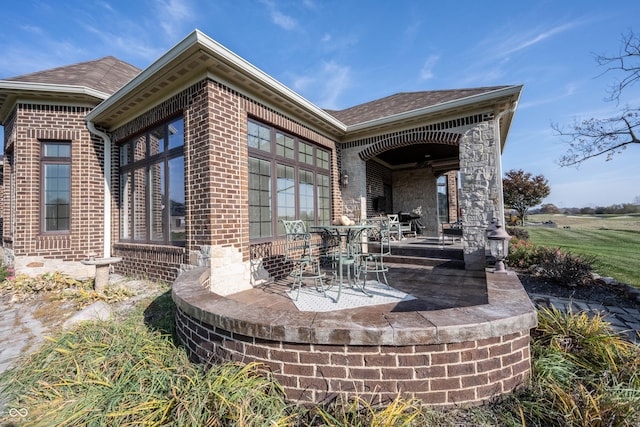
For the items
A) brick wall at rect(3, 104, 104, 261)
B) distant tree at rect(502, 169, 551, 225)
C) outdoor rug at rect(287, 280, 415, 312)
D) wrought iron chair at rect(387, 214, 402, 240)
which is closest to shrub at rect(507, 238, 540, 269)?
wrought iron chair at rect(387, 214, 402, 240)

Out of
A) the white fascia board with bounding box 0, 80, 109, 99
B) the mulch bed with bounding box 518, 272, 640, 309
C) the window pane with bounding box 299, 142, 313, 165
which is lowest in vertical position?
the mulch bed with bounding box 518, 272, 640, 309

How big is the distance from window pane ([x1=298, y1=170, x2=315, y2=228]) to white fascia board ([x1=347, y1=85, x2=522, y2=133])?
181 cm

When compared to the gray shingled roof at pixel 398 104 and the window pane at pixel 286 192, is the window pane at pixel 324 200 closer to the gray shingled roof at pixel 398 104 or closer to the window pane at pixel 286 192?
the window pane at pixel 286 192

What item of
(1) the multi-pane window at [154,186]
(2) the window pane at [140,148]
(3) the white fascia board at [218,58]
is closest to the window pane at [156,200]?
(1) the multi-pane window at [154,186]

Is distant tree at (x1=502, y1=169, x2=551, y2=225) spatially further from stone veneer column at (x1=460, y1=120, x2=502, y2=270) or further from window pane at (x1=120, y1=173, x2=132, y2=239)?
window pane at (x1=120, y1=173, x2=132, y2=239)

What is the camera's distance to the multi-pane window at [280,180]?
4.81m

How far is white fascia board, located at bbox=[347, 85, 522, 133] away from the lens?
484 centimetres

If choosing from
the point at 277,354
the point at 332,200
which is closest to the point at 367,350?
the point at 277,354

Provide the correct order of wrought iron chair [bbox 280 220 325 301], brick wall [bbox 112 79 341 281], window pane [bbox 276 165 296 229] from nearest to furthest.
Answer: brick wall [bbox 112 79 341 281], wrought iron chair [bbox 280 220 325 301], window pane [bbox 276 165 296 229]

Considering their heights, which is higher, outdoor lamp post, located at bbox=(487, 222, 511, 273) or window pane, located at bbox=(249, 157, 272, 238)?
window pane, located at bbox=(249, 157, 272, 238)

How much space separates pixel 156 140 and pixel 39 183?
8.70ft

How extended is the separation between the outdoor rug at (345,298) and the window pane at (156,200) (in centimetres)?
281

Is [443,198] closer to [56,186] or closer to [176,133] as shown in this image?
[176,133]

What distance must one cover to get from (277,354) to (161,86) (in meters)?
4.63
